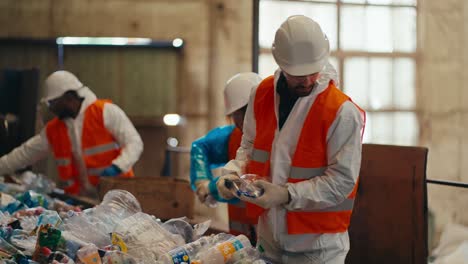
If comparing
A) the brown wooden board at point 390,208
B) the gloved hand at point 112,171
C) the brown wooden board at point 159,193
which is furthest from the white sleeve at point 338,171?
the gloved hand at point 112,171

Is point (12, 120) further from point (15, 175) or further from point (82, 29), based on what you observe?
point (82, 29)

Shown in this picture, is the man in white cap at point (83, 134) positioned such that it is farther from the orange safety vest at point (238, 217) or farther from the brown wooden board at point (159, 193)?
the orange safety vest at point (238, 217)

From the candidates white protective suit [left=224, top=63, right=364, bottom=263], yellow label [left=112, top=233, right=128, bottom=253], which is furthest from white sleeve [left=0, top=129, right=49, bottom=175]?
yellow label [left=112, top=233, right=128, bottom=253]

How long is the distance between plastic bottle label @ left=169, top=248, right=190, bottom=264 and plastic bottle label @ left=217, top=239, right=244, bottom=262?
11cm

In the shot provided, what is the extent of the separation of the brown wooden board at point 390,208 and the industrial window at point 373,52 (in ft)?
15.2

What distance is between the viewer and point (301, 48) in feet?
9.00

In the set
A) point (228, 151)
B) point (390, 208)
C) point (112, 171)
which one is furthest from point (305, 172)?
point (112, 171)

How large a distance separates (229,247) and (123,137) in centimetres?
246

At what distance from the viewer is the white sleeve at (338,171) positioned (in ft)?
8.75

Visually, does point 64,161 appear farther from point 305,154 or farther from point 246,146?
point 305,154

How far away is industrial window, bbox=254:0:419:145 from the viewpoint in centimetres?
825

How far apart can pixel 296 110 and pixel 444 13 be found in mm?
6556

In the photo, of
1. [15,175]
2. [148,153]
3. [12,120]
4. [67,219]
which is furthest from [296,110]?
A: [148,153]

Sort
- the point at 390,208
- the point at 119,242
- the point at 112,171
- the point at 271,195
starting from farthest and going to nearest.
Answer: the point at 112,171 → the point at 390,208 → the point at 271,195 → the point at 119,242
